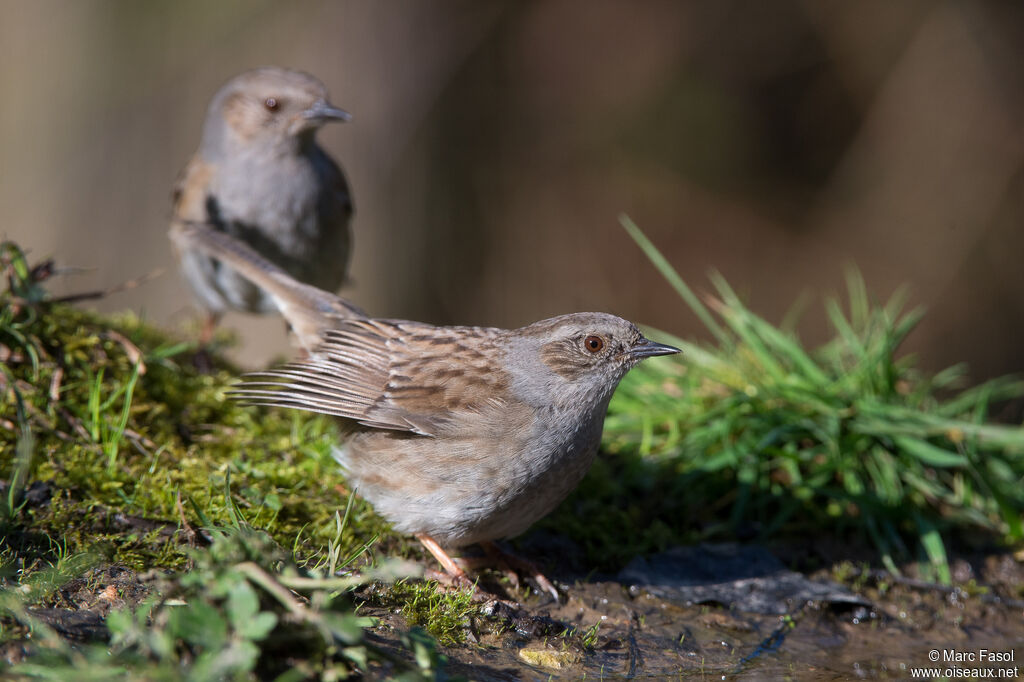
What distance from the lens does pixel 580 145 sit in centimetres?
1243

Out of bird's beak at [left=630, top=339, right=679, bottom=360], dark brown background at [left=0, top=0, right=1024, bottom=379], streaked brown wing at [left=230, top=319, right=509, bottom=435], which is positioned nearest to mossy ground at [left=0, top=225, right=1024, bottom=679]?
streaked brown wing at [left=230, top=319, right=509, bottom=435]

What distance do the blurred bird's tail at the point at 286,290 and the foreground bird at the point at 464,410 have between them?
271 mm

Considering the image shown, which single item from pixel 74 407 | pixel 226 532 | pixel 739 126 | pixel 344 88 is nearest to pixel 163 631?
pixel 226 532

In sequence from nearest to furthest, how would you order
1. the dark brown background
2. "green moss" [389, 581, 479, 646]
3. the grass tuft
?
"green moss" [389, 581, 479, 646] → the grass tuft → the dark brown background

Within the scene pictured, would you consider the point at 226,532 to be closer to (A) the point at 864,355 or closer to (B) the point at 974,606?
(B) the point at 974,606

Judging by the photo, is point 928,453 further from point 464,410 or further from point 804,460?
point 464,410

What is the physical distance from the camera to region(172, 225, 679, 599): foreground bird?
12.5 ft

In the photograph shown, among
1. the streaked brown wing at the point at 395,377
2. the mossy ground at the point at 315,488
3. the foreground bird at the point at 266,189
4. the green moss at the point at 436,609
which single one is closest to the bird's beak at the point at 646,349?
the streaked brown wing at the point at 395,377

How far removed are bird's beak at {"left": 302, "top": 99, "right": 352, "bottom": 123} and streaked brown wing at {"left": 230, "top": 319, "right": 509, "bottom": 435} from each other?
174 centimetres

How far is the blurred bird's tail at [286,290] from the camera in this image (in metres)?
4.77

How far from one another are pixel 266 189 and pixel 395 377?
215 cm

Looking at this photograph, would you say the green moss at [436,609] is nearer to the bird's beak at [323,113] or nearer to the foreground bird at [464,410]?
the foreground bird at [464,410]

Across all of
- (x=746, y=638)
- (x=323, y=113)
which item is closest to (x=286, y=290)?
(x=323, y=113)

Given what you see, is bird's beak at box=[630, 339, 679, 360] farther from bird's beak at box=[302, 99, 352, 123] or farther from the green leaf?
bird's beak at box=[302, 99, 352, 123]
